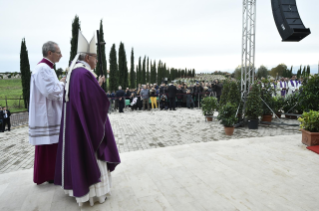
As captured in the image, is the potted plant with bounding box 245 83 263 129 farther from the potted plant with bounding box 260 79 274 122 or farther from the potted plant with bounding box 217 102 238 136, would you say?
the potted plant with bounding box 217 102 238 136

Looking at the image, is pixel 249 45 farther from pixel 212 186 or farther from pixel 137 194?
pixel 137 194

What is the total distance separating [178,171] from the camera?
359 centimetres

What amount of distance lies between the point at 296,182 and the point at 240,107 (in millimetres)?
5256

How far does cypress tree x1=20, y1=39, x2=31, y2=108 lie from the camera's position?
9.52m

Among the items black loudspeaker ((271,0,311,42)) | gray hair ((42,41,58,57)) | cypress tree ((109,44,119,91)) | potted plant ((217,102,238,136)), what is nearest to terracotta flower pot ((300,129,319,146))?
potted plant ((217,102,238,136))

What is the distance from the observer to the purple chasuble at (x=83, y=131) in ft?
7.72

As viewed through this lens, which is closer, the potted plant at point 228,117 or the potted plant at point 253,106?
the potted plant at point 228,117

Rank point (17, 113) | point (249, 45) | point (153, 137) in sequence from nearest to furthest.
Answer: point (153, 137) → point (249, 45) → point (17, 113)

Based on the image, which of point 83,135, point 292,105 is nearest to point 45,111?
point 83,135

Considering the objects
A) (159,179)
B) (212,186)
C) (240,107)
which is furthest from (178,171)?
(240,107)

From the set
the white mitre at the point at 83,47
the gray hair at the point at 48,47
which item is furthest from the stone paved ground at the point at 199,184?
the gray hair at the point at 48,47

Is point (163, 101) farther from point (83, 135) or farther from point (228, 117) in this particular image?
point (83, 135)

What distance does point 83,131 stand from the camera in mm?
2406

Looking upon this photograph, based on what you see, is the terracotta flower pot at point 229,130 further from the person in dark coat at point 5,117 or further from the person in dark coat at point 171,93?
the person in dark coat at point 5,117
